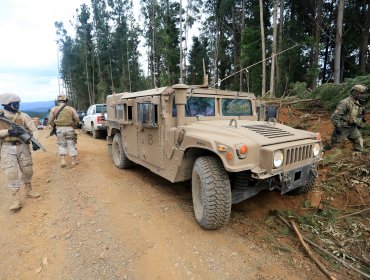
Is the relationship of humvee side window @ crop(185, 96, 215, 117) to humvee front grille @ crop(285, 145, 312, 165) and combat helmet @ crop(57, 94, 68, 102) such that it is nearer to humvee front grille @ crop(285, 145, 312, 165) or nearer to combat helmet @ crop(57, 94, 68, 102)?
humvee front grille @ crop(285, 145, 312, 165)

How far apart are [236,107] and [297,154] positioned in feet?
5.23

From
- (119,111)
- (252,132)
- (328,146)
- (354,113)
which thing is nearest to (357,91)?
(354,113)

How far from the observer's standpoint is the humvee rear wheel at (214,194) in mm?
3127

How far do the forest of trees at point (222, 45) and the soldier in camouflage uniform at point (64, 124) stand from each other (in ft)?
35.2

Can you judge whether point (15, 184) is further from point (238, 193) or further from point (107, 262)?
point (238, 193)

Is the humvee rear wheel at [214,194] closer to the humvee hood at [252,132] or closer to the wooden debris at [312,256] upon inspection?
the humvee hood at [252,132]

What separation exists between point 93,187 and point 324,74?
2682cm

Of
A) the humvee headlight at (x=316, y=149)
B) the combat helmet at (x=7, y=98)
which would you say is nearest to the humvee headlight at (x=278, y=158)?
the humvee headlight at (x=316, y=149)

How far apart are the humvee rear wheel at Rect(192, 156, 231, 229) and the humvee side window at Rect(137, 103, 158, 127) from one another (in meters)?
1.30

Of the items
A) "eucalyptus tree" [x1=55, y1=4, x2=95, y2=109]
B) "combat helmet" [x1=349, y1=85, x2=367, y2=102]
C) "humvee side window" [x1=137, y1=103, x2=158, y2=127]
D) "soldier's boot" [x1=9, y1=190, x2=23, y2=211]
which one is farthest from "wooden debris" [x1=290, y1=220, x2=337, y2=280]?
"eucalyptus tree" [x1=55, y1=4, x2=95, y2=109]

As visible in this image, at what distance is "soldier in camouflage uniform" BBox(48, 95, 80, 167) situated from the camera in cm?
623

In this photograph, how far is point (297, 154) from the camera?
131 inches

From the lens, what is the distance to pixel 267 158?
299 centimetres

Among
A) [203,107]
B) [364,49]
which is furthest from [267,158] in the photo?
[364,49]
